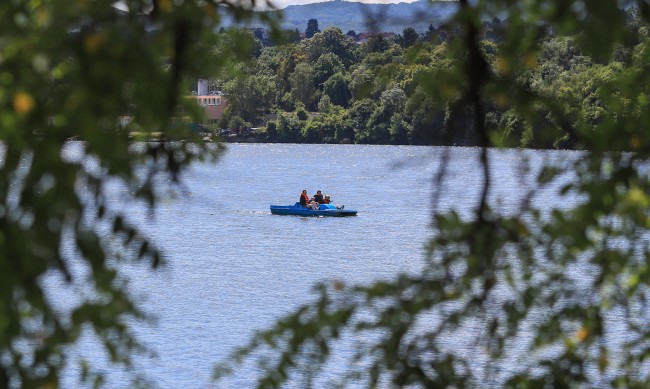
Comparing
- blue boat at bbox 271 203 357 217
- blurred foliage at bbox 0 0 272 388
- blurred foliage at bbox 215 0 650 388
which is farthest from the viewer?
blue boat at bbox 271 203 357 217

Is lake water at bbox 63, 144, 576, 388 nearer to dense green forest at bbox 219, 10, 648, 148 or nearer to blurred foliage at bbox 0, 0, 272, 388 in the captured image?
dense green forest at bbox 219, 10, 648, 148

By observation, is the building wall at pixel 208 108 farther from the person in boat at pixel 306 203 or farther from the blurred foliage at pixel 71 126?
the person in boat at pixel 306 203

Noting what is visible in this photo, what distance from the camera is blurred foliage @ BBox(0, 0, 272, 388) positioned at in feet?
7.61

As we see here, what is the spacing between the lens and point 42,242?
242 centimetres

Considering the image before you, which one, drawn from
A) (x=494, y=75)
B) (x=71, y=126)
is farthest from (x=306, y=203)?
(x=71, y=126)

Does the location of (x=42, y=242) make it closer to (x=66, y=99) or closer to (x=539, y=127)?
(x=66, y=99)

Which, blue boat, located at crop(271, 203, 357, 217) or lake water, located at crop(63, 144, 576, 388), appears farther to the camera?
blue boat, located at crop(271, 203, 357, 217)

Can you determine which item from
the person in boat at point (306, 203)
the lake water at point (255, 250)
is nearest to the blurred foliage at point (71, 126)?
→ the lake water at point (255, 250)

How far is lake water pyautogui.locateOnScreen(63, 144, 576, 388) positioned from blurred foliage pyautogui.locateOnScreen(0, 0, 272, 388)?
1.46 feet

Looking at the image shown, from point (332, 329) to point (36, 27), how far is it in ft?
4.78

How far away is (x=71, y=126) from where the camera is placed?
236 centimetres

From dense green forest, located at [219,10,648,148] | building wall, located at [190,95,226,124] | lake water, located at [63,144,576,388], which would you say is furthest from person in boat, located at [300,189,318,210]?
dense green forest, located at [219,10,648,148]

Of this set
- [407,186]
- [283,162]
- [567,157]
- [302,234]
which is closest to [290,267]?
[302,234]

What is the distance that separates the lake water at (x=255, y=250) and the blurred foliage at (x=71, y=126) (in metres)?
0.45
